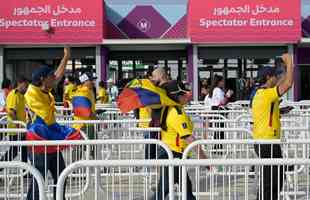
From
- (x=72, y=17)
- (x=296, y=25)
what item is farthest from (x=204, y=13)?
(x=72, y=17)

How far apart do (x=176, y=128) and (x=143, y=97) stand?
1.75 feet

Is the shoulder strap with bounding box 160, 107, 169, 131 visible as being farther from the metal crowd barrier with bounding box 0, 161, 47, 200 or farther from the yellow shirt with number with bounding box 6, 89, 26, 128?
the yellow shirt with number with bounding box 6, 89, 26, 128

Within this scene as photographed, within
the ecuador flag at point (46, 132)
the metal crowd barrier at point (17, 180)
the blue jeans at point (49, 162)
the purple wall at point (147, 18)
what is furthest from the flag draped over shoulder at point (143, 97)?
the purple wall at point (147, 18)

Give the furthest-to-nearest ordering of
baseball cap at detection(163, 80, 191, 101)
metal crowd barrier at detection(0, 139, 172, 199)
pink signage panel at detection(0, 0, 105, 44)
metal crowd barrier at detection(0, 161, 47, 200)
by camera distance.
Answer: pink signage panel at detection(0, 0, 105, 44), baseball cap at detection(163, 80, 191, 101), metal crowd barrier at detection(0, 139, 172, 199), metal crowd barrier at detection(0, 161, 47, 200)

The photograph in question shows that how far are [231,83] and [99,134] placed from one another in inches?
643

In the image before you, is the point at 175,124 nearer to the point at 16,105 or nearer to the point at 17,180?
the point at 17,180

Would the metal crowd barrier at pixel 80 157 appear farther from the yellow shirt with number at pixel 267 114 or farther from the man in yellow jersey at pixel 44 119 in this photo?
the yellow shirt with number at pixel 267 114

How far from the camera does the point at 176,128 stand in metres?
6.88

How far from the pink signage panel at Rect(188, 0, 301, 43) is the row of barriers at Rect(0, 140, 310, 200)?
49.0 feet

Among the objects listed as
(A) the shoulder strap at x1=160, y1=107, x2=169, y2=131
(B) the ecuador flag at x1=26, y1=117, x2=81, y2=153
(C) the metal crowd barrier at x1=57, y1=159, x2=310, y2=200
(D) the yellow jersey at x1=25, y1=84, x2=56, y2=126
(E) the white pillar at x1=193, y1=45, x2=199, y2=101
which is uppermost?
(E) the white pillar at x1=193, y1=45, x2=199, y2=101

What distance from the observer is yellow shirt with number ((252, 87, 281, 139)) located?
737 centimetres

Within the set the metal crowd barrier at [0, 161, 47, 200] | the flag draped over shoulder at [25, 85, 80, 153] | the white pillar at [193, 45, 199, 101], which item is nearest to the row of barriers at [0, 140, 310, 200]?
the metal crowd barrier at [0, 161, 47, 200]

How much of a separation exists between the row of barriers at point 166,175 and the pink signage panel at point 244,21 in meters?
14.9

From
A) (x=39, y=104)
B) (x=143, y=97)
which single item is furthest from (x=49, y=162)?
(x=143, y=97)
